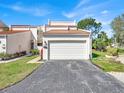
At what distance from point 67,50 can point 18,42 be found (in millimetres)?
9259

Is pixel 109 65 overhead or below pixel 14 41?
below

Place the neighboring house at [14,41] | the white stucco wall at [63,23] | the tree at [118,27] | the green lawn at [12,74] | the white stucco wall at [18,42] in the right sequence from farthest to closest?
the tree at [118,27]
the white stucco wall at [63,23]
the white stucco wall at [18,42]
the neighboring house at [14,41]
the green lawn at [12,74]

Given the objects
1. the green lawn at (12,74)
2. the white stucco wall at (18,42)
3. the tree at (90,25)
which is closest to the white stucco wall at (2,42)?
the white stucco wall at (18,42)

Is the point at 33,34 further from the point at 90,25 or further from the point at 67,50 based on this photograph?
the point at 90,25

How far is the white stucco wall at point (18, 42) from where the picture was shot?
2936 centimetres

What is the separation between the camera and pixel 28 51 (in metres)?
35.8

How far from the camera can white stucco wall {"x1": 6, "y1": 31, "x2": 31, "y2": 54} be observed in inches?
1156

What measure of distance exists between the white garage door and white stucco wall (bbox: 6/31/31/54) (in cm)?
644

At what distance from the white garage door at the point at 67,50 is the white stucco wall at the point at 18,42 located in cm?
644

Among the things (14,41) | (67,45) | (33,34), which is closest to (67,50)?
(67,45)

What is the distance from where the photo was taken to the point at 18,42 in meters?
32.0

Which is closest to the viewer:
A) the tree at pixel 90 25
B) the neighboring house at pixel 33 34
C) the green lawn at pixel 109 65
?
the green lawn at pixel 109 65

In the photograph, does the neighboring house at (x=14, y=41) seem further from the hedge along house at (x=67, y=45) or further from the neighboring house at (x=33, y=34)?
the hedge along house at (x=67, y=45)

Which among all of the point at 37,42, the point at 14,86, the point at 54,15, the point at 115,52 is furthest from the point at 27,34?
the point at 14,86
